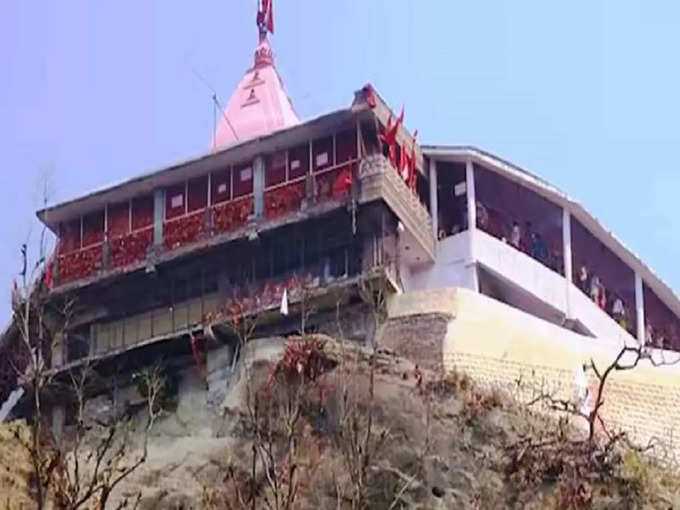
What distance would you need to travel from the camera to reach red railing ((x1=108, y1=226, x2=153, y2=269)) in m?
36.8

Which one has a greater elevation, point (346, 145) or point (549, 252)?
point (346, 145)

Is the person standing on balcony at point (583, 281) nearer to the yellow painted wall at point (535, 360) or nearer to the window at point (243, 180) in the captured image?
the yellow painted wall at point (535, 360)

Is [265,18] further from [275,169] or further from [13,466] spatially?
[13,466]

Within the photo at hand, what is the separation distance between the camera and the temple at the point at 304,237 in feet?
113

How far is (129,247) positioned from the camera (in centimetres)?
3697

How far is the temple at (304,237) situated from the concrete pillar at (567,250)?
0.04 meters

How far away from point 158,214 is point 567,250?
907 cm

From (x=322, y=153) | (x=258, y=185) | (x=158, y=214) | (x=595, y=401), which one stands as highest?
(x=322, y=153)

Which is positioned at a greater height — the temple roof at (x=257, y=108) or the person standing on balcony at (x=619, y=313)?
the temple roof at (x=257, y=108)

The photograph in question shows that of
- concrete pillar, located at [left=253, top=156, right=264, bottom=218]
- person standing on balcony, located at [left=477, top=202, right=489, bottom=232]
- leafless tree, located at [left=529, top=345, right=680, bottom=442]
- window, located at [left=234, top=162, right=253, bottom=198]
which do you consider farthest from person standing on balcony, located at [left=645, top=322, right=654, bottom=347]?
window, located at [left=234, top=162, right=253, bottom=198]

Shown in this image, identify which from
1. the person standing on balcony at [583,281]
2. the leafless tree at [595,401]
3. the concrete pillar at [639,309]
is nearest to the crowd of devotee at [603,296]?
the person standing on balcony at [583,281]

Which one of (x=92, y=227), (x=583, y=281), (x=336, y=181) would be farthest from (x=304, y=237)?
(x=583, y=281)

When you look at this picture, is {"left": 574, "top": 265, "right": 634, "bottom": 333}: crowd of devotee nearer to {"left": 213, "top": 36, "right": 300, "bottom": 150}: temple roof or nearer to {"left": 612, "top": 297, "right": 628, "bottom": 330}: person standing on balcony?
{"left": 612, "top": 297, "right": 628, "bottom": 330}: person standing on balcony

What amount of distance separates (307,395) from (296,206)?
740 centimetres
